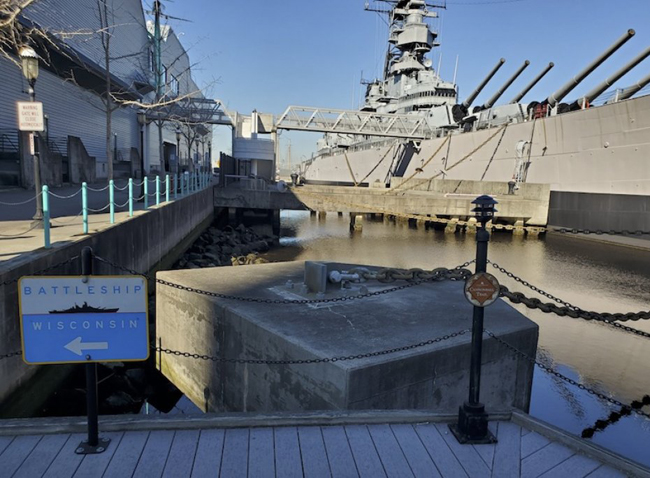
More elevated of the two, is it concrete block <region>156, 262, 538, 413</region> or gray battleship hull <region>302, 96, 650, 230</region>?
gray battleship hull <region>302, 96, 650, 230</region>

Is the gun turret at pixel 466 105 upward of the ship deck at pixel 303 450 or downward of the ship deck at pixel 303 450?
upward

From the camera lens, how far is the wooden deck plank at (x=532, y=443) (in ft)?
10.2

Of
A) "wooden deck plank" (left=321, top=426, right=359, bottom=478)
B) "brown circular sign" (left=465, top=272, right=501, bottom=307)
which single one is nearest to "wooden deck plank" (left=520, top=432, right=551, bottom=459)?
"brown circular sign" (left=465, top=272, right=501, bottom=307)

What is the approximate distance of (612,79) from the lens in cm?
2819

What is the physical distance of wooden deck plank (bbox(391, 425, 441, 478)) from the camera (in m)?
2.85

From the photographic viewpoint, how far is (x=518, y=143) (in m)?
31.1

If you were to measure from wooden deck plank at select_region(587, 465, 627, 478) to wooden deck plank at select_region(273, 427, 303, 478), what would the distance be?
1922 millimetres

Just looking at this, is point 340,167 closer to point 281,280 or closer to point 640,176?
point 640,176

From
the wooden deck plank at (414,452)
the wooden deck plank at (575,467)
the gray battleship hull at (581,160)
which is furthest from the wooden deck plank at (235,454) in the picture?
the gray battleship hull at (581,160)

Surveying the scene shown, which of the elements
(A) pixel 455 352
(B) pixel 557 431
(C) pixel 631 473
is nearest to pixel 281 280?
(A) pixel 455 352

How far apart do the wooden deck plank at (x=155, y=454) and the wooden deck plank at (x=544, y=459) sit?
7.81 ft

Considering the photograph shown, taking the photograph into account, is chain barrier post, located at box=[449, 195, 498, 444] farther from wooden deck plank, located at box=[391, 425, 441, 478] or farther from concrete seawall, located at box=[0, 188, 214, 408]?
concrete seawall, located at box=[0, 188, 214, 408]

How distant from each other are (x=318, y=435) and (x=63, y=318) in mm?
1940

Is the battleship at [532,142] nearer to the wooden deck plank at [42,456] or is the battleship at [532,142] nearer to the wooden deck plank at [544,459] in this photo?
the wooden deck plank at [544,459]
